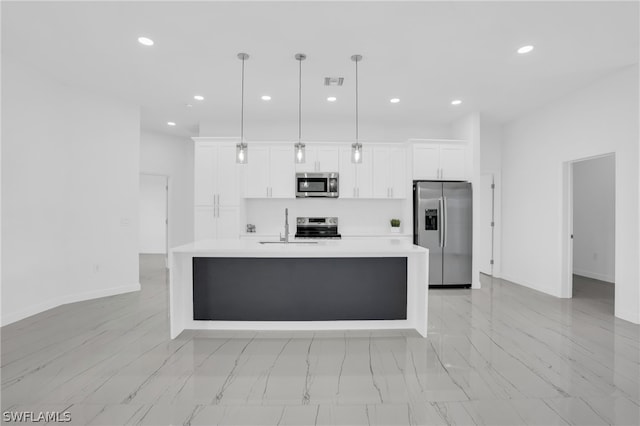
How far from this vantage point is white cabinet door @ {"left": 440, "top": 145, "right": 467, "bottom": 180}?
19.1 ft

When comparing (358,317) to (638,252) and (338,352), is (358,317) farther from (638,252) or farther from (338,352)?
(638,252)

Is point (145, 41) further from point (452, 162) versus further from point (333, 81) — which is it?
point (452, 162)

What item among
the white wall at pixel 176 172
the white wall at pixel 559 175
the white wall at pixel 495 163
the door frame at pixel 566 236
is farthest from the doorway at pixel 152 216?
the door frame at pixel 566 236

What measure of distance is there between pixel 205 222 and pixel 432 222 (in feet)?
12.6

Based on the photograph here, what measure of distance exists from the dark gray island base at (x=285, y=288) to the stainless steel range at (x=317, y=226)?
2.51 metres

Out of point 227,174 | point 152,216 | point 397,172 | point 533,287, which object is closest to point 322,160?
point 397,172

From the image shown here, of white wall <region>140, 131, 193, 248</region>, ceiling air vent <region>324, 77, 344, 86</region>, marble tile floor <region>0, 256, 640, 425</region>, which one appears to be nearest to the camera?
marble tile floor <region>0, 256, 640, 425</region>

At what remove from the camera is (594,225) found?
6.37 meters

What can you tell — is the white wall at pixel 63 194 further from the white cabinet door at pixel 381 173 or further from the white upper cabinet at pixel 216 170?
the white cabinet door at pixel 381 173

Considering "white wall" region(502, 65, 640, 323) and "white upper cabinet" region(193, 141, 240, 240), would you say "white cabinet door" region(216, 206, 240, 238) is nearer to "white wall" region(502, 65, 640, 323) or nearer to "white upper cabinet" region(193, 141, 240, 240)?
"white upper cabinet" region(193, 141, 240, 240)

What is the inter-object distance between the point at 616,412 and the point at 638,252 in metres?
2.61

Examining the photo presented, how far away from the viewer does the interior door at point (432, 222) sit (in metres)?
5.56

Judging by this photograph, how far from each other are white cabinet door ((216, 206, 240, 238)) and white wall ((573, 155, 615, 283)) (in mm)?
6617

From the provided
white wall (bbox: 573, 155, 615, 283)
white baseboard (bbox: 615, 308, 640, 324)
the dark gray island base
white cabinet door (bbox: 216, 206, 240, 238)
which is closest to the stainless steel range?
white cabinet door (bbox: 216, 206, 240, 238)
